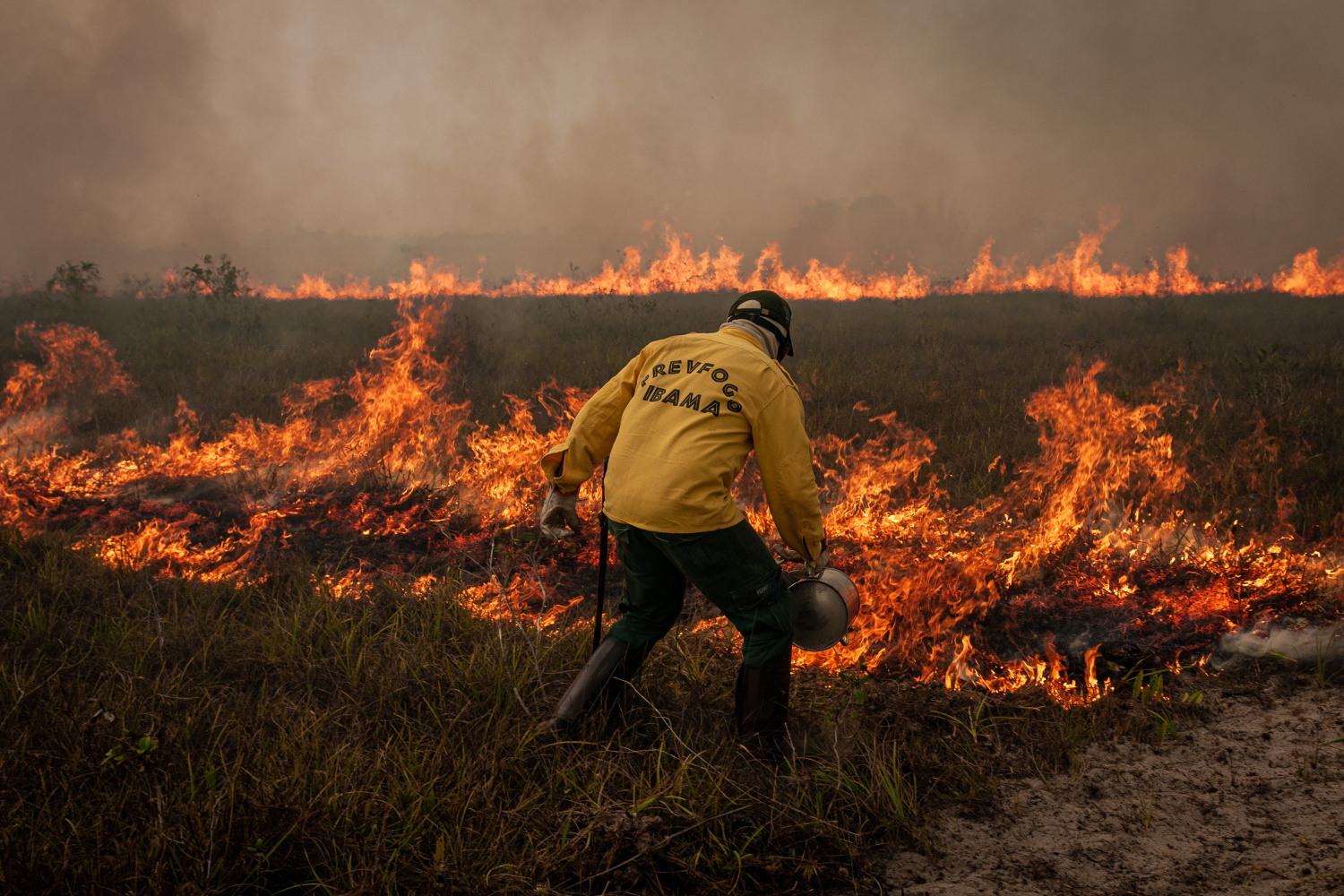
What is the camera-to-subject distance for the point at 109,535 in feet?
17.0

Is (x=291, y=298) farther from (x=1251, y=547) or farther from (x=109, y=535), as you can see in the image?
(x=1251, y=547)

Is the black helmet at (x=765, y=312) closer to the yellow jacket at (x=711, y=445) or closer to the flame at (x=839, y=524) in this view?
the yellow jacket at (x=711, y=445)

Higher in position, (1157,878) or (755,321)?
(755,321)

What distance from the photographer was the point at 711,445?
244cm

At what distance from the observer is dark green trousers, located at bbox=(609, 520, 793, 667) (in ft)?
8.10

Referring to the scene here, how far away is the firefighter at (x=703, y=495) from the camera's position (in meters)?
2.45

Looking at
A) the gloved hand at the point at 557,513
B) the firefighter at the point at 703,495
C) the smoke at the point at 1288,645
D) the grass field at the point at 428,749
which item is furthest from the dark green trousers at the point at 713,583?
the smoke at the point at 1288,645

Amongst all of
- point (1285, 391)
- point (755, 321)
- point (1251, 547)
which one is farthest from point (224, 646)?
point (1285, 391)

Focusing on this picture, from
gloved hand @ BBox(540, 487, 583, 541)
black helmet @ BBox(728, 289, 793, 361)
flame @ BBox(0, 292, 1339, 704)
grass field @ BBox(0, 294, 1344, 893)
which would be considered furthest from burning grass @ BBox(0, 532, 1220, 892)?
black helmet @ BBox(728, 289, 793, 361)

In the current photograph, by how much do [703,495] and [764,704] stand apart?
90cm

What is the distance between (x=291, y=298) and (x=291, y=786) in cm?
2372

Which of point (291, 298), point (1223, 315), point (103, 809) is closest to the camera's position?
point (103, 809)

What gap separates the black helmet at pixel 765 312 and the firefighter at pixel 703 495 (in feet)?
0.08

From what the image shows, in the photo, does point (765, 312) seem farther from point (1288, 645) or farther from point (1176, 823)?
point (1288, 645)
